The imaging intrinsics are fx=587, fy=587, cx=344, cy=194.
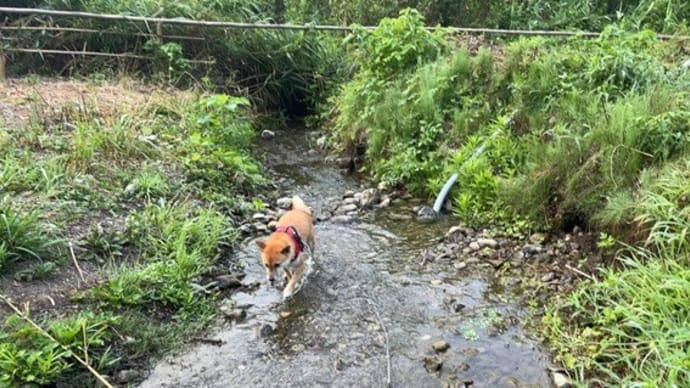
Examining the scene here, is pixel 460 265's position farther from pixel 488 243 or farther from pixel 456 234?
pixel 456 234

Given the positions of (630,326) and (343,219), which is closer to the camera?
(630,326)

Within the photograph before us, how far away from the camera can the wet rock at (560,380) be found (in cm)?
361

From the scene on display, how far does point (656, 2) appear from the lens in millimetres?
9852

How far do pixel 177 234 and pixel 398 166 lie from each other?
285cm

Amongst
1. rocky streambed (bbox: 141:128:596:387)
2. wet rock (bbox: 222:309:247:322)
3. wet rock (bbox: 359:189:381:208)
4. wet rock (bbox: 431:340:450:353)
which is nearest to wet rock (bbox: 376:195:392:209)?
wet rock (bbox: 359:189:381:208)

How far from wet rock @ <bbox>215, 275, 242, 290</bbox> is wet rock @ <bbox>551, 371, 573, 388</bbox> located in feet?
8.28

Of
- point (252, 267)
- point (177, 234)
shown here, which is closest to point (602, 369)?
point (252, 267)

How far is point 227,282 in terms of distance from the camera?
4.86 metres

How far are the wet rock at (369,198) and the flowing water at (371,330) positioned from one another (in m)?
0.81

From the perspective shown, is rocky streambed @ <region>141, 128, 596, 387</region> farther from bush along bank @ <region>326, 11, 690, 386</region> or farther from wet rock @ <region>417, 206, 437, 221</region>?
bush along bank @ <region>326, 11, 690, 386</region>

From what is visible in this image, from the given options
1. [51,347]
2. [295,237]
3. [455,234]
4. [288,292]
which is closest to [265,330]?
[288,292]

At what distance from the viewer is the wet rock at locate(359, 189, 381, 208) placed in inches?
256

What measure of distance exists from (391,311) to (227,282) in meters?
1.39

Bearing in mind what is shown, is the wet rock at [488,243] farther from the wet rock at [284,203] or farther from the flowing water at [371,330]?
the wet rock at [284,203]
